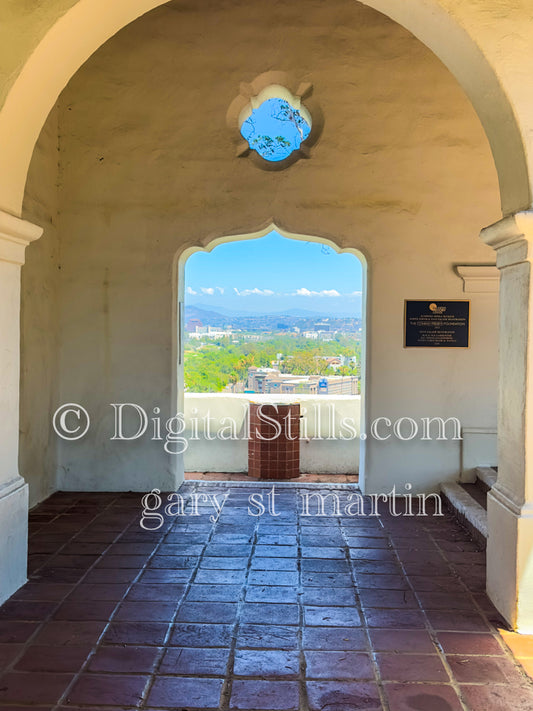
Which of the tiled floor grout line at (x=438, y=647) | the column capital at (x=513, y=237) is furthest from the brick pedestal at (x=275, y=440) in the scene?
the column capital at (x=513, y=237)

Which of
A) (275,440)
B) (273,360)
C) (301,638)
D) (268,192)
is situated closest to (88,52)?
(268,192)

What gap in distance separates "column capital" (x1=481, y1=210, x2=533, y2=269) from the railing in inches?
168

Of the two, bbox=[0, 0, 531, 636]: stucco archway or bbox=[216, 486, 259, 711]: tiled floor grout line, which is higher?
bbox=[0, 0, 531, 636]: stucco archway

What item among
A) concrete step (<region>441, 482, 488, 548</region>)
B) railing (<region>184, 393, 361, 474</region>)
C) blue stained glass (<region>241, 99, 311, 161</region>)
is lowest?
concrete step (<region>441, 482, 488, 548</region>)

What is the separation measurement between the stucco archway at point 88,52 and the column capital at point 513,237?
141mm

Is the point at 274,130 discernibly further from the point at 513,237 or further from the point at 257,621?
the point at 257,621

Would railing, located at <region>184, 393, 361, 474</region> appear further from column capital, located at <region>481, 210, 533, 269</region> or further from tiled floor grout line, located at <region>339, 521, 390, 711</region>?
column capital, located at <region>481, 210, 533, 269</region>

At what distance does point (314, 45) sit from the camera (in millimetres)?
6133

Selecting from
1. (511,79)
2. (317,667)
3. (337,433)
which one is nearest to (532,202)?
(511,79)

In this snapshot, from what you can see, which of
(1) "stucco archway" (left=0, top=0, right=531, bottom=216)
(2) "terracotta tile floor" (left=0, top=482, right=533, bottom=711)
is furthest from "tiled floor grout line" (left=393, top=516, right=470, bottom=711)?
(1) "stucco archway" (left=0, top=0, right=531, bottom=216)

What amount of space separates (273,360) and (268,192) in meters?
3.01

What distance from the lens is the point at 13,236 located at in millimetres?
3688

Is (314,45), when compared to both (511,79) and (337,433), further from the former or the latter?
(337,433)

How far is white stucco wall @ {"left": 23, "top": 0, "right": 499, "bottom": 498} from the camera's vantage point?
613 cm
